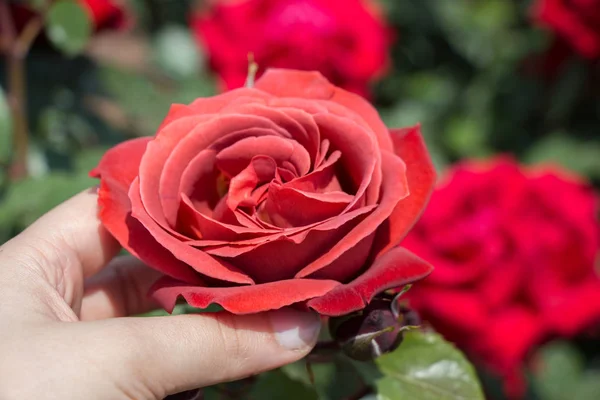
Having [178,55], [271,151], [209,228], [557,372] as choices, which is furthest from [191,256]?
[178,55]

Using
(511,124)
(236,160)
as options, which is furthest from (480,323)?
(511,124)

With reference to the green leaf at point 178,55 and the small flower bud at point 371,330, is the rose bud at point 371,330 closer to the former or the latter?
the small flower bud at point 371,330

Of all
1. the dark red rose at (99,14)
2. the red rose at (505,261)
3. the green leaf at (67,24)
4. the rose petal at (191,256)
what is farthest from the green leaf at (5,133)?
the red rose at (505,261)

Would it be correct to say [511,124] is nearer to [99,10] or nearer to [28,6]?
[99,10]

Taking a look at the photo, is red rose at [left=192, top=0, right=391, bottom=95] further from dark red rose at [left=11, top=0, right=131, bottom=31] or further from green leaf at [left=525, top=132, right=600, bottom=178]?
green leaf at [left=525, top=132, right=600, bottom=178]

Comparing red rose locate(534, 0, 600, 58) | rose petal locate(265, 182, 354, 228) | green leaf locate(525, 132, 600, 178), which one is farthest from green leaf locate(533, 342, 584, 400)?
rose petal locate(265, 182, 354, 228)

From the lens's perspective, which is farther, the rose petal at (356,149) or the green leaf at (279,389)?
the green leaf at (279,389)
